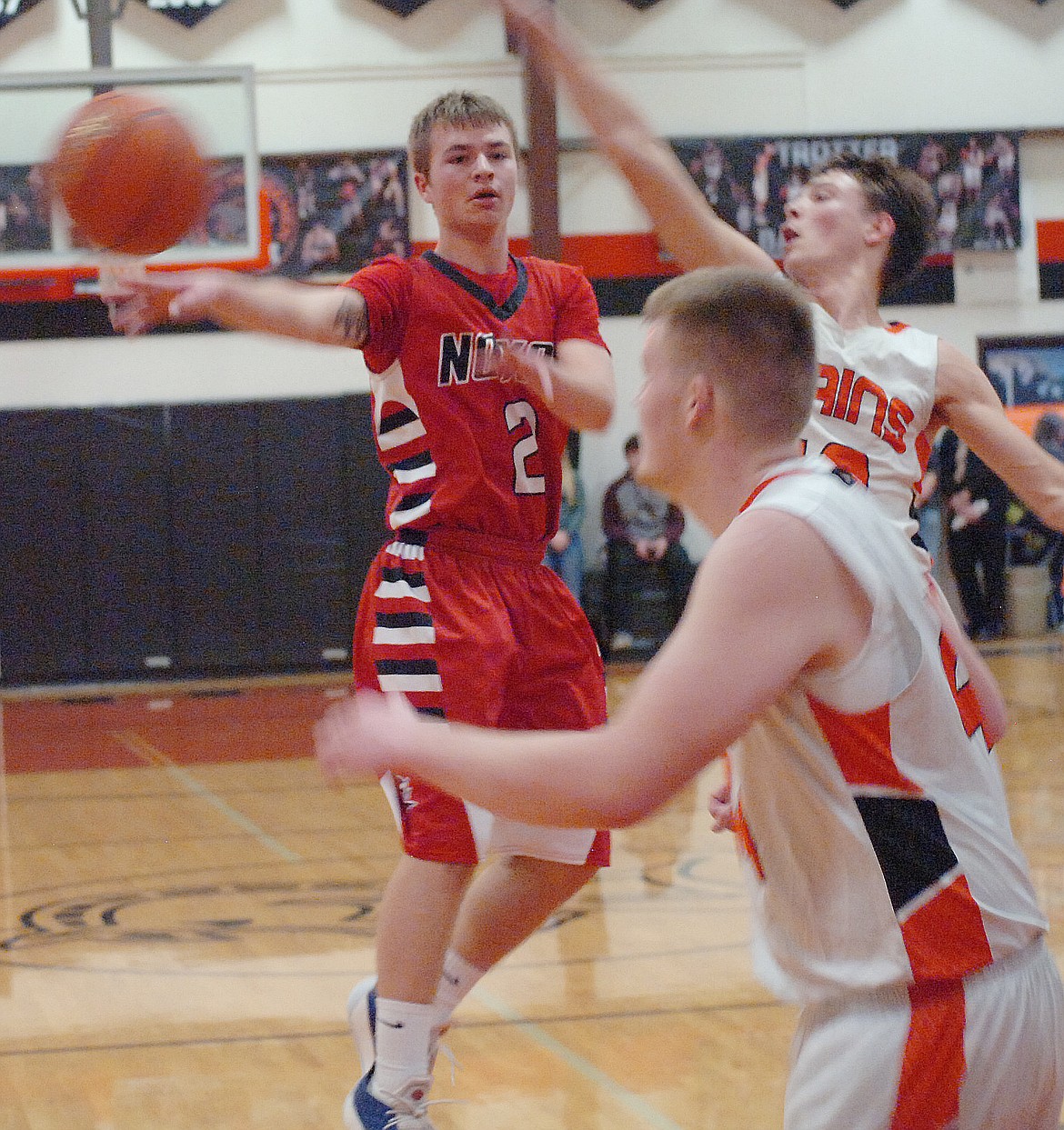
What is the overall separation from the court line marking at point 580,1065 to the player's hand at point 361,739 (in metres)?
1.83

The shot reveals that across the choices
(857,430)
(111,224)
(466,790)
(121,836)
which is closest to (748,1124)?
(857,430)

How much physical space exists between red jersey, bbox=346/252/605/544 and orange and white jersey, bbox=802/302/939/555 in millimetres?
565

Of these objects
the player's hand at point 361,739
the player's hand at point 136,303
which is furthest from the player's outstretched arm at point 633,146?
the player's hand at point 361,739

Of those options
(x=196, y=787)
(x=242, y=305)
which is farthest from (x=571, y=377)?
(x=196, y=787)

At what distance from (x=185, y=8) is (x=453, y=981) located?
37.9 ft

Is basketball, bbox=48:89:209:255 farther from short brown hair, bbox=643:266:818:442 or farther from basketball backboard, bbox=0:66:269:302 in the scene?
basketball backboard, bbox=0:66:269:302

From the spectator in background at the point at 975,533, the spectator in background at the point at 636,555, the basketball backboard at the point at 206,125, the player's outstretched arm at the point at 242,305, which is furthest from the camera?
the spectator in background at the point at 975,533

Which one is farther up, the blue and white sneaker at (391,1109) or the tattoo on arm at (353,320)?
the tattoo on arm at (353,320)

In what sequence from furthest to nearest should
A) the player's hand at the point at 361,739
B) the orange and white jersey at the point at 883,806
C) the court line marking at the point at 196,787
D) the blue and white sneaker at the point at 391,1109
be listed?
the court line marking at the point at 196,787, the blue and white sneaker at the point at 391,1109, the orange and white jersey at the point at 883,806, the player's hand at the point at 361,739

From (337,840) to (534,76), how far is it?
Result: 330 inches

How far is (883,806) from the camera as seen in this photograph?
1.84 meters

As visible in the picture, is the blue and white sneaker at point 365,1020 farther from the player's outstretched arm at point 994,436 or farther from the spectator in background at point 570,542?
the spectator in background at point 570,542

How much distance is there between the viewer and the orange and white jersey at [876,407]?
327cm

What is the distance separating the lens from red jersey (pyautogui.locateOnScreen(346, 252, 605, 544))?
3064 millimetres
